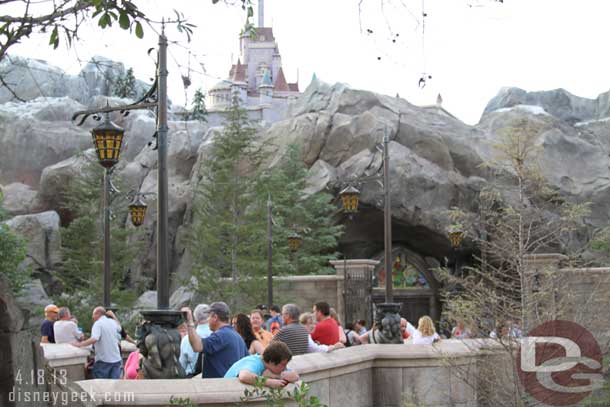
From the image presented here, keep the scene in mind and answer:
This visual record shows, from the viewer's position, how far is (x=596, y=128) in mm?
49969

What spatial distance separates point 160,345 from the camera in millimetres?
7512

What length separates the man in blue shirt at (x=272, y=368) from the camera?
20.8ft

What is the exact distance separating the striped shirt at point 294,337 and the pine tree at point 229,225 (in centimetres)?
2403

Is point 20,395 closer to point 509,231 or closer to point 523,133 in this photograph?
point 509,231

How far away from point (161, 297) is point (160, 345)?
68 centimetres

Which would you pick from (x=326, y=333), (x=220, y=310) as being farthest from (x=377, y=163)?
(x=220, y=310)

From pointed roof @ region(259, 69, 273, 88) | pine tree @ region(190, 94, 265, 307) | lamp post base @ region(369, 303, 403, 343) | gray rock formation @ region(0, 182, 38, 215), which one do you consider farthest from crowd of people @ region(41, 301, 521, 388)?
pointed roof @ region(259, 69, 273, 88)

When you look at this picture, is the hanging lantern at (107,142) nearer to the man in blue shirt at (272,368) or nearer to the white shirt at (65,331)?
the white shirt at (65,331)

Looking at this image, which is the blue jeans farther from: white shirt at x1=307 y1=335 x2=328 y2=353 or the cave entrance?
the cave entrance

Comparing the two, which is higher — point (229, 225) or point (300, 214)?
point (300, 214)

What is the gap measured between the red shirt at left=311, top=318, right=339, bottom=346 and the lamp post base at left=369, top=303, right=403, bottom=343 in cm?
298

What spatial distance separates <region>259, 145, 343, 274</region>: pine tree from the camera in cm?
3738

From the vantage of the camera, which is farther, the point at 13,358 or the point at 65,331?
the point at 65,331

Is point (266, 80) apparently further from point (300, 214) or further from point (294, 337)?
point (294, 337)
